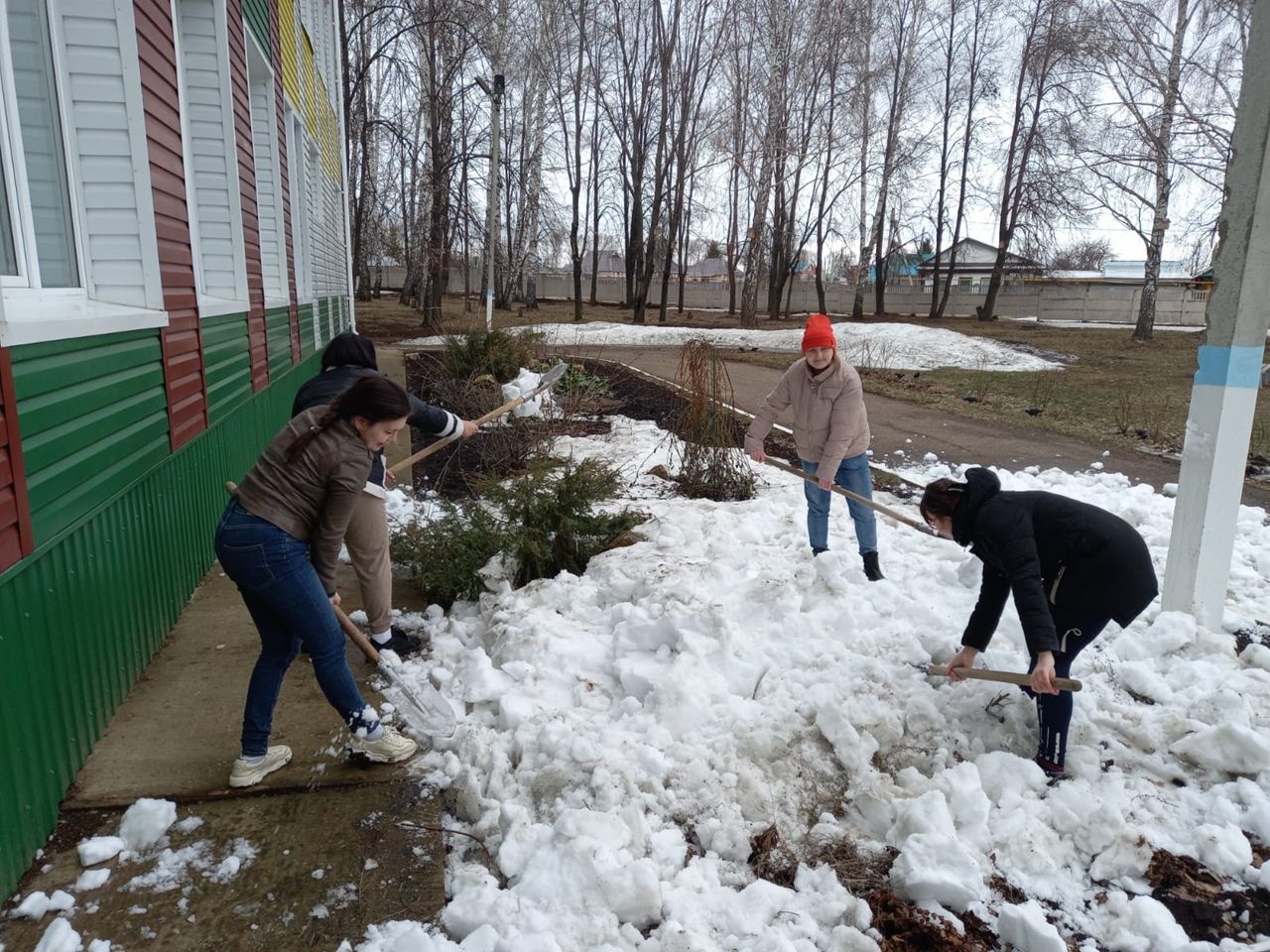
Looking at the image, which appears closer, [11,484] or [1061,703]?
[11,484]

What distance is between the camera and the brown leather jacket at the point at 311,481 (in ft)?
8.76

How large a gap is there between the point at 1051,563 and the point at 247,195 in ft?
19.2

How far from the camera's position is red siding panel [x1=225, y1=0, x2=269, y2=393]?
5.88 meters

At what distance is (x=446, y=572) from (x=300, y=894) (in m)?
2.26

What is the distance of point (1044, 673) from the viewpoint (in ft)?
9.18

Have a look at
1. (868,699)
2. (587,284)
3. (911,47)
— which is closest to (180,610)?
(868,699)

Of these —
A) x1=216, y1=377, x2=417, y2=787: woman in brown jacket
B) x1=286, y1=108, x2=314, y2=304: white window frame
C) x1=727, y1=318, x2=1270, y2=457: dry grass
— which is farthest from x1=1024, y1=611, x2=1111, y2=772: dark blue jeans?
x1=286, y1=108, x2=314, y2=304: white window frame

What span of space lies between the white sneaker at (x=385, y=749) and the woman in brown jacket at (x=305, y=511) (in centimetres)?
37

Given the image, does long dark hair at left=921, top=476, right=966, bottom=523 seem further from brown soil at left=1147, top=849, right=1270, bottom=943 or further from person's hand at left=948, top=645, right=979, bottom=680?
brown soil at left=1147, top=849, right=1270, bottom=943

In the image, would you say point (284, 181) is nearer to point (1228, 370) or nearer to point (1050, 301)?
point (1228, 370)

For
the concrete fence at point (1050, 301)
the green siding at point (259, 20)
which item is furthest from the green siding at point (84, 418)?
the concrete fence at point (1050, 301)

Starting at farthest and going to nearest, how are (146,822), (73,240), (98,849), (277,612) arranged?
(73,240) < (277,612) < (146,822) < (98,849)

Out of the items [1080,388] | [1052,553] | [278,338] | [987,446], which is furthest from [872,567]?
[1080,388]

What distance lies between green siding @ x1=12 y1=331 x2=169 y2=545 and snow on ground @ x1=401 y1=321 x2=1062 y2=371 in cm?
1293
